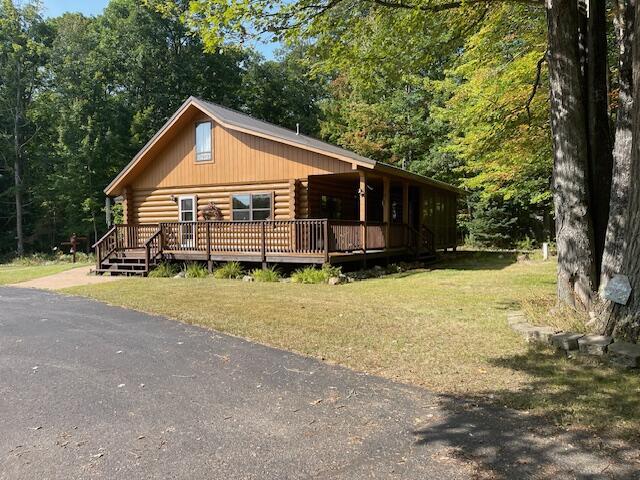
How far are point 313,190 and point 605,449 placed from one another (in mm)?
14055

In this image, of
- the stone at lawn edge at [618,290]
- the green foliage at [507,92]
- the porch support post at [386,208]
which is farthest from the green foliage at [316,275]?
the stone at lawn edge at [618,290]

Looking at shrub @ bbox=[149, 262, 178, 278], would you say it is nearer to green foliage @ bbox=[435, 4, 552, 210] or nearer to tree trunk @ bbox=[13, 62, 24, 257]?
green foliage @ bbox=[435, 4, 552, 210]

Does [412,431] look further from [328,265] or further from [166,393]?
[328,265]

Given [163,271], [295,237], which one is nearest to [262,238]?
[295,237]

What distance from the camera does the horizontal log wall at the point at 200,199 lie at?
1678cm

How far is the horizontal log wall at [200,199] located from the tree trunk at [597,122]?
1072cm

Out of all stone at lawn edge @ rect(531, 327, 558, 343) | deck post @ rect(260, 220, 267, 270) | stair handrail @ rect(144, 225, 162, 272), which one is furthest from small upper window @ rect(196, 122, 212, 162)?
stone at lawn edge @ rect(531, 327, 558, 343)

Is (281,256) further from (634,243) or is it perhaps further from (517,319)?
(634,243)

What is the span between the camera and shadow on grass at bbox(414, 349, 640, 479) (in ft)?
10.2

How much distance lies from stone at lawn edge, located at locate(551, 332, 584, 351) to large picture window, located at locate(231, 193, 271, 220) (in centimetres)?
1231

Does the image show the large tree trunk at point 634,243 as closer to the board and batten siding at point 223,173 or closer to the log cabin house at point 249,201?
the log cabin house at point 249,201

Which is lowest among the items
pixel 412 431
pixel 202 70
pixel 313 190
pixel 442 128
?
pixel 412 431

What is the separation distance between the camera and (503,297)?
972 centimetres

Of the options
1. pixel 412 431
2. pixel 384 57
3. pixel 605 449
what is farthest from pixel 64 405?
pixel 384 57
